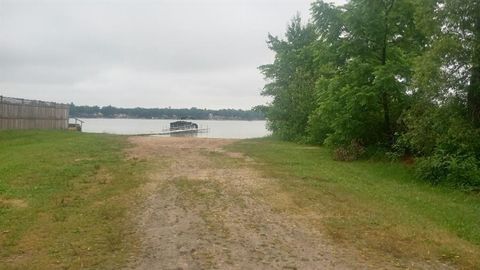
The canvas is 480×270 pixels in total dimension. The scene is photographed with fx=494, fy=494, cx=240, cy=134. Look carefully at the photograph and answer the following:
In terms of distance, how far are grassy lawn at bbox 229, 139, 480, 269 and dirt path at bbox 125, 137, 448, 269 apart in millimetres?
471

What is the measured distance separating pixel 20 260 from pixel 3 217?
8.33 feet

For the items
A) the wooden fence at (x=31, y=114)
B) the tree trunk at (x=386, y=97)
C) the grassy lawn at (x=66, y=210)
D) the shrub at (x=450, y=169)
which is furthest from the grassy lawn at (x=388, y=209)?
the wooden fence at (x=31, y=114)

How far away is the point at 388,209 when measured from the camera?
1009cm

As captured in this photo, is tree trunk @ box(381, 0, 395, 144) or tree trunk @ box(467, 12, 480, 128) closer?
tree trunk @ box(467, 12, 480, 128)

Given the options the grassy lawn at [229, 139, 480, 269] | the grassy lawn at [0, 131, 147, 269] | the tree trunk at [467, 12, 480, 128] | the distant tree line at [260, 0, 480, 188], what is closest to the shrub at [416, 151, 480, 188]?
the distant tree line at [260, 0, 480, 188]

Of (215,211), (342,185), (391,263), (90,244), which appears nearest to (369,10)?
(342,185)

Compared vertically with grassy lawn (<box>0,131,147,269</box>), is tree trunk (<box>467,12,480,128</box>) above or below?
above

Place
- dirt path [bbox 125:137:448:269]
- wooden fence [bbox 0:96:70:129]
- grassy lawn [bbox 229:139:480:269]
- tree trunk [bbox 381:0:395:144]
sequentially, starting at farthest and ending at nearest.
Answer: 1. wooden fence [bbox 0:96:70:129]
2. tree trunk [bbox 381:0:395:144]
3. grassy lawn [bbox 229:139:480:269]
4. dirt path [bbox 125:137:448:269]

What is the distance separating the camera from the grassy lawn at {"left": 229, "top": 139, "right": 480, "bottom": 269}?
7621 mm

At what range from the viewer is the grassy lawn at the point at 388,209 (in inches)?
300

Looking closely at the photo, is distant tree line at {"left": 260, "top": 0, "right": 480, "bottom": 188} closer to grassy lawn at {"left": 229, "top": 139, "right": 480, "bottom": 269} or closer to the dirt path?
grassy lawn at {"left": 229, "top": 139, "right": 480, "bottom": 269}

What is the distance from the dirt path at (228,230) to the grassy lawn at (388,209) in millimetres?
471

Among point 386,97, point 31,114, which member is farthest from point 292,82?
point 31,114

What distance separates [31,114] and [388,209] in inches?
1223
